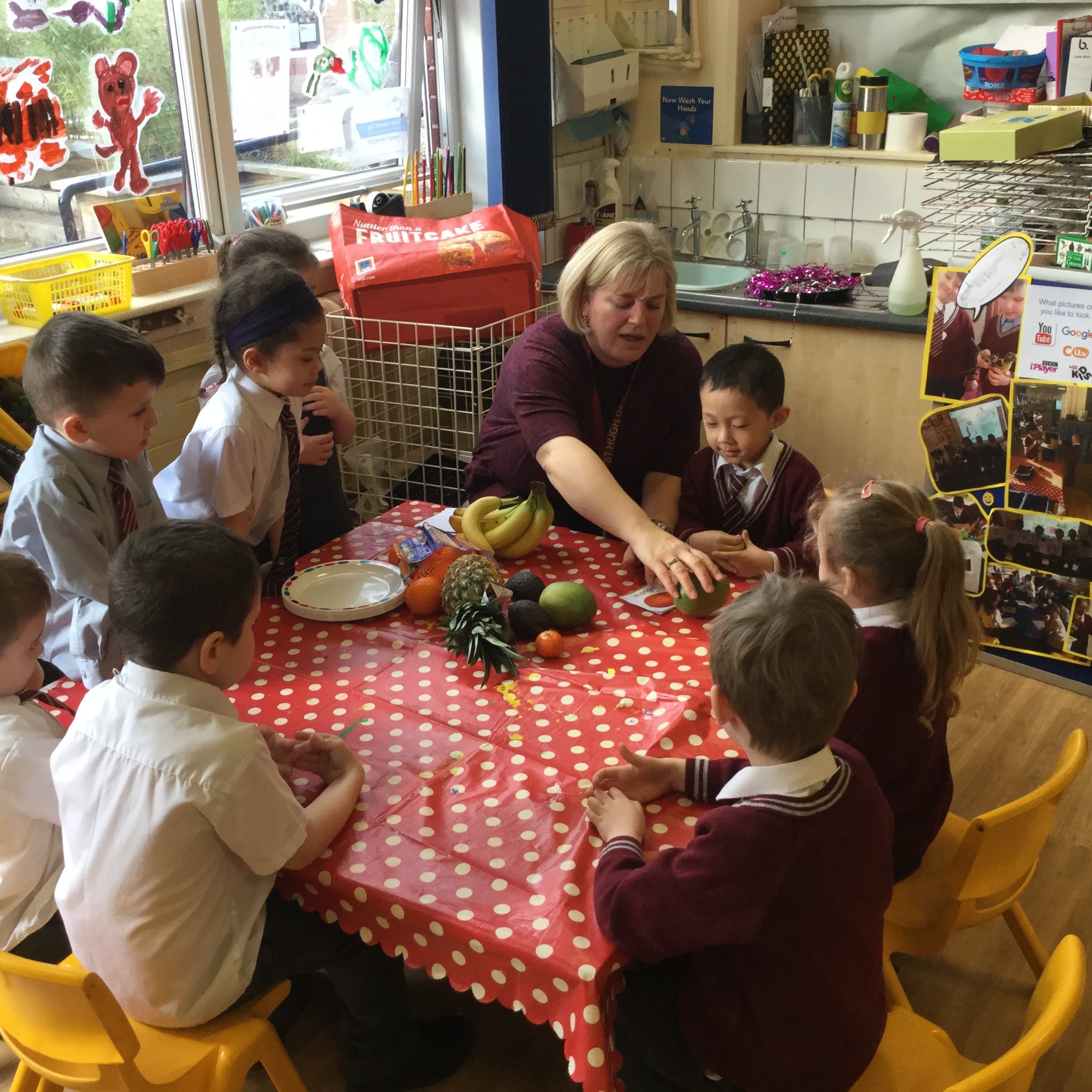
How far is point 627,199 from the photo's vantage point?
444cm

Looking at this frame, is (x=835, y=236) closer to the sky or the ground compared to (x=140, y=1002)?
closer to the sky

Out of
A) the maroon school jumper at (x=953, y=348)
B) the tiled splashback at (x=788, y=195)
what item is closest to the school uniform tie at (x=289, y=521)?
the maroon school jumper at (x=953, y=348)

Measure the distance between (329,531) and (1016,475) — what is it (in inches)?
70.7

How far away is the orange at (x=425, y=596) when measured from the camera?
1910mm

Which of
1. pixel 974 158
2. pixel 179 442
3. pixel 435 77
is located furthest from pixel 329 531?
pixel 435 77

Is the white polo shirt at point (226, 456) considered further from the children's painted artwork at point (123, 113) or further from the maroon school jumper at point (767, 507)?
the children's painted artwork at point (123, 113)

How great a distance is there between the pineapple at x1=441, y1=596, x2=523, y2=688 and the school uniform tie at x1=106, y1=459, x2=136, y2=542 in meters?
0.63

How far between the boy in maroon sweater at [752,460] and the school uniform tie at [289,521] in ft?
2.66

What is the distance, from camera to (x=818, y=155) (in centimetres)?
398

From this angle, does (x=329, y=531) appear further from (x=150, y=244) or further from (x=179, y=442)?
(x=150, y=244)

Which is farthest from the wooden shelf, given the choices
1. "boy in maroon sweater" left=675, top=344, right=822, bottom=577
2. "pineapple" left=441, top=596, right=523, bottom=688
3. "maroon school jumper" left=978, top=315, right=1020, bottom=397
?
"pineapple" left=441, top=596, right=523, bottom=688

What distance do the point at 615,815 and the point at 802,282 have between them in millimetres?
2609

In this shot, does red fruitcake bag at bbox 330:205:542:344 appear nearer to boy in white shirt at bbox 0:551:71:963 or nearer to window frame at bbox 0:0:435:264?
window frame at bbox 0:0:435:264

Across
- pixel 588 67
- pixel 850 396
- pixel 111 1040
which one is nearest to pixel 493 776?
pixel 111 1040
